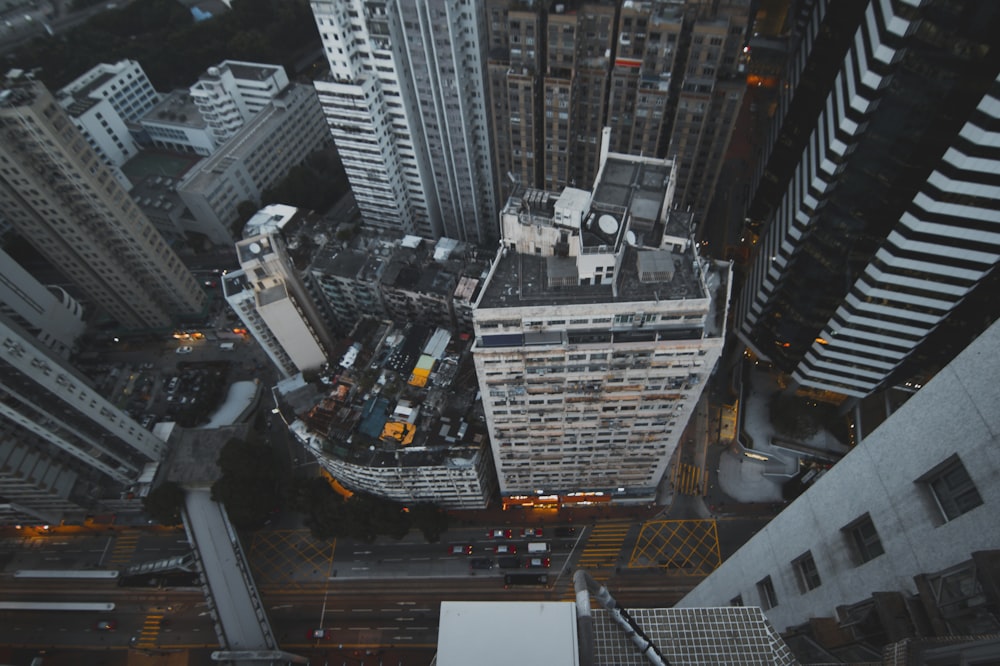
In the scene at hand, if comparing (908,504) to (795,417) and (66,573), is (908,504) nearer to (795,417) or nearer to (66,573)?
(795,417)

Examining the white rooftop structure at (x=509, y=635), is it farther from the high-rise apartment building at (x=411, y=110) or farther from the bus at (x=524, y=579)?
the high-rise apartment building at (x=411, y=110)

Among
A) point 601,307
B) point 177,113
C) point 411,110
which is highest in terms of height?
point 177,113

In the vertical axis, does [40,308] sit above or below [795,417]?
above

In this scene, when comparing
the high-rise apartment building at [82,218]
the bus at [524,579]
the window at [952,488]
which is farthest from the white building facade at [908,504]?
the high-rise apartment building at [82,218]

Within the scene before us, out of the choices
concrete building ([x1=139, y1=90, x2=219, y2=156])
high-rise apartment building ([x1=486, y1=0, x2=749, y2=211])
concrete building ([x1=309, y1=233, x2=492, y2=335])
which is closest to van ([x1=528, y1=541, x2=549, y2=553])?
concrete building ([x1=309, y1=233, x2=492, y2=335])

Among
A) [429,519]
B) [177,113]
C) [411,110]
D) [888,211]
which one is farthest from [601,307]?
[177,113]

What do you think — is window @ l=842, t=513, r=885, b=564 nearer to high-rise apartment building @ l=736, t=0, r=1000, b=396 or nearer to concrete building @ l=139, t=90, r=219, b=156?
high-rise apartment building @ l=736, t=0, r=1000, b=396
